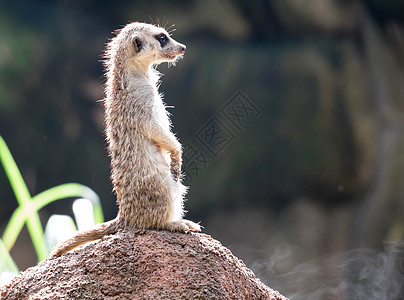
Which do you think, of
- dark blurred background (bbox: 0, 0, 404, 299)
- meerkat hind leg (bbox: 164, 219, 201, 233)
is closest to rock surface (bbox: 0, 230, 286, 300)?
meerkat hind leg (bbox: 164, 219, 201, 233)

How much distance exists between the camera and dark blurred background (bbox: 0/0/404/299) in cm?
369

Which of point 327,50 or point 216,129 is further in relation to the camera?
point 327,50

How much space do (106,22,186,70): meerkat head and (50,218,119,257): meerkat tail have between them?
62cm

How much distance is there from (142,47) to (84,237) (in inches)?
30.1

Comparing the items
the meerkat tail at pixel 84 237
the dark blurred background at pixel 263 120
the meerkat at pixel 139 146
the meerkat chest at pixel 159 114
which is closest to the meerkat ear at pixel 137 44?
the meerkat at pixel 139 146

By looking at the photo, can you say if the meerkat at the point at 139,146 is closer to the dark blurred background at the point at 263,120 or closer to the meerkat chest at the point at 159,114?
the meerkat chest at the point at 159,114

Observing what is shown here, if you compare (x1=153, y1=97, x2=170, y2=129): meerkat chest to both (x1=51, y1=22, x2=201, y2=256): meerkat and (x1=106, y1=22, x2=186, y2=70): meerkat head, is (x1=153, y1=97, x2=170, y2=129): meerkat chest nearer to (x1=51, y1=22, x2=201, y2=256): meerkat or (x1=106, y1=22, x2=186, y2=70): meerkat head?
(x1=51, y1=22, x2=201, y2=256): meerkat

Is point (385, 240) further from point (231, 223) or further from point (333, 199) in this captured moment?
point (231, 223)

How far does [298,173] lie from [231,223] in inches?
26.5

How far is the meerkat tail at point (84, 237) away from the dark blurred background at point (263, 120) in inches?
77.6

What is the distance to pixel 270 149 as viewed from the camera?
376 cm

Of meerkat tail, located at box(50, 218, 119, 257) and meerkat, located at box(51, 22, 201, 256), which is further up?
meerkat, located at box(51, 22, 201, 256)

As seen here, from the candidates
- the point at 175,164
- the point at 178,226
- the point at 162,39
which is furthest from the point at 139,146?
the point at 162,39

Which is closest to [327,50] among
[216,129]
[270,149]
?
[270,149]
